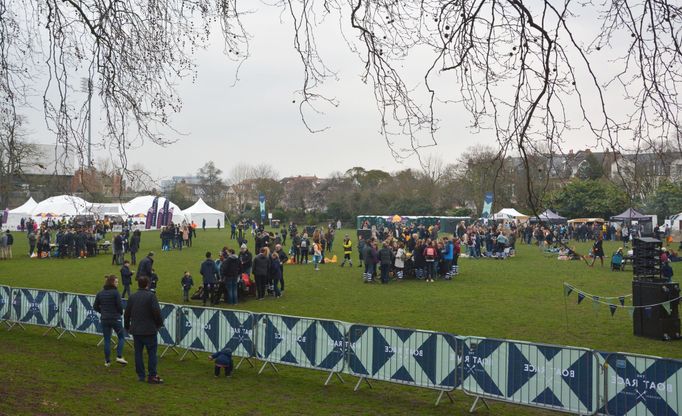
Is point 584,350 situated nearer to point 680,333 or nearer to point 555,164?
point 555,164

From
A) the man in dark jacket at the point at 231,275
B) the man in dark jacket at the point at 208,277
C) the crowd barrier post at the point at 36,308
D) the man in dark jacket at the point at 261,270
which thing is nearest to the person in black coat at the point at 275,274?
the man in dark jacket at the point at 261,270

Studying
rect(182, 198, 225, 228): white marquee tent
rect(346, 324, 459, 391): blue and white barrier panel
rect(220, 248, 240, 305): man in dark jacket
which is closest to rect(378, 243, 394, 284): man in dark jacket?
rect(220, 248, 240, 305): man in dark jacket

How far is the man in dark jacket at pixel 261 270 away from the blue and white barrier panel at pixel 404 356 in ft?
28.4

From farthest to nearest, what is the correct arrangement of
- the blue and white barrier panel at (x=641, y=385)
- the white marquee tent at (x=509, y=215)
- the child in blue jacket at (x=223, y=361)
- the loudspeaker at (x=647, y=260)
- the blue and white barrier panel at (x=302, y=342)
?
the white marquee tent at (x=509, y=215) → the loudspeaker at (x=647, y=260) → the child in blue jacket at (x=223, y=361) → the blue and white barrier panel at (x=302, y=342) → the blue and white barrier panel at (x=641, y=385)

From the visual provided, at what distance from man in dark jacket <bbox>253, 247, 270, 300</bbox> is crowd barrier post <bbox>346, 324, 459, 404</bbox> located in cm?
858

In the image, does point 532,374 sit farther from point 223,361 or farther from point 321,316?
point 321,316

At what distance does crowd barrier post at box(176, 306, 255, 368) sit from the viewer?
33.8 ft

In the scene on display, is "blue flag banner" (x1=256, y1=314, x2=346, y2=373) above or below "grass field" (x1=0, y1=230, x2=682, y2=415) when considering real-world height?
above

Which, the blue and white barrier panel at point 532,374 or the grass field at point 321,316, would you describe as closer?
the blue and white barrier panel at point 532,374

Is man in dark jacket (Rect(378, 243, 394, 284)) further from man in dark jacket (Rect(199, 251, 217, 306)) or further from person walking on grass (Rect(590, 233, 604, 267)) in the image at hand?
person walking on grass (Rect(590, 233, 604, 267))

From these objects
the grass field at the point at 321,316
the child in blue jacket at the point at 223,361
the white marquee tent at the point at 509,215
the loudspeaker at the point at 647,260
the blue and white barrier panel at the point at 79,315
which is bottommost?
the grass field at the point at 321,316

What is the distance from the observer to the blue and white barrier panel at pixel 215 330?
33.9ft

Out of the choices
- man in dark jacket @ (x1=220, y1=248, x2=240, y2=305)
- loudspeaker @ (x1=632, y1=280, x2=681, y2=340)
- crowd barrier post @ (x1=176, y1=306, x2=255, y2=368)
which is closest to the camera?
crowd barrier post @ (x1=176, y1=306, x2=255, y2=368)

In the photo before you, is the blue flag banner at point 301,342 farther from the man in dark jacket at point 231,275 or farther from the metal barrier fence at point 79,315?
the man in dark jacket at point 231,275
